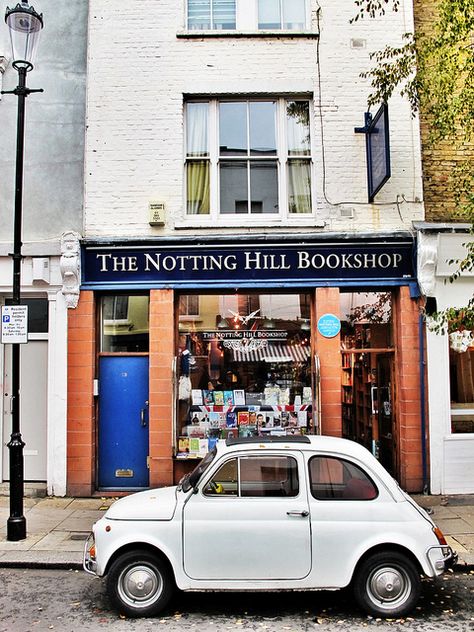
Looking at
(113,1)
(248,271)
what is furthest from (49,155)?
(248,271)

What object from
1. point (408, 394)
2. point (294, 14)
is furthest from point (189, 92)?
point (408, 394)

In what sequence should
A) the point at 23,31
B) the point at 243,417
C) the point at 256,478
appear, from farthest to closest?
the point at 243,417 < the point at 23,31 < the point at 256,478

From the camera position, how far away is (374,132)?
9.80 meters

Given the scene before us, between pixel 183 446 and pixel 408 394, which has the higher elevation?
pixel 408 394

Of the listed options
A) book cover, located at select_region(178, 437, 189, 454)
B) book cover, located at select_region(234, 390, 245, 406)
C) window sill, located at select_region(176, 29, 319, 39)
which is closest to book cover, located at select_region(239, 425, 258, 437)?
book cover, located at select_region(234, 390, 245, 406)

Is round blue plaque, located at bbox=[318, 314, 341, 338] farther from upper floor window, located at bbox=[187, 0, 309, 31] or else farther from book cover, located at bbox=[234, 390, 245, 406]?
upper floor window, located at bbox=[187, 0, 309, 31]

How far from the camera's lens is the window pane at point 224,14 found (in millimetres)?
10711

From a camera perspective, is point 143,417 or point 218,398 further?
point 218,398

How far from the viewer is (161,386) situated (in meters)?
10.0

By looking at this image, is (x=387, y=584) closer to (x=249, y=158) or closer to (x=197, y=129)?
(x=249, y=158)

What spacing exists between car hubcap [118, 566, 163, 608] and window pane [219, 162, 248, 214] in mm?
6578

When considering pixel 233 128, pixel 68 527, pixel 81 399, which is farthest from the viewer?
pixel 233 128

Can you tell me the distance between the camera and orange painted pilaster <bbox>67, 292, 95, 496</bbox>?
9.88 metres

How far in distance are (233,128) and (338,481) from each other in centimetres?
705
